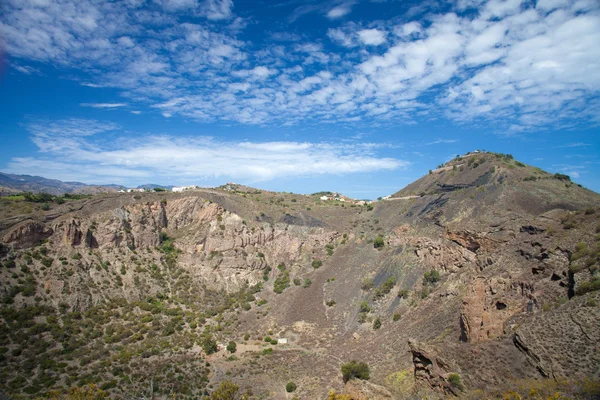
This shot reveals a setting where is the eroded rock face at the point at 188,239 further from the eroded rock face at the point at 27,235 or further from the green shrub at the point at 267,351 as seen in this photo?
the green shrub at the point at 267,351

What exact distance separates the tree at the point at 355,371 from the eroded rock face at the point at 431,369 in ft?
22.4

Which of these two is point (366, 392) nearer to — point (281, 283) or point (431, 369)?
point (431, 369)

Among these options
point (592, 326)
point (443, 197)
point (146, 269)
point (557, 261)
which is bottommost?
point (146, 269)

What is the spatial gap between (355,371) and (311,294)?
18.7 m

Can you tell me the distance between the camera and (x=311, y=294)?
44688 millimetres

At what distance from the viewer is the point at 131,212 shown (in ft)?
166

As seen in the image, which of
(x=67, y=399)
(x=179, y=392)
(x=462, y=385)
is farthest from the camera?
(x=179, y=392)

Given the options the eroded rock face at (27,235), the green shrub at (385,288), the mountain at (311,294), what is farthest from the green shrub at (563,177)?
the eroded rock face at (27,235)

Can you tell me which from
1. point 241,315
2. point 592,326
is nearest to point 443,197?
point 241,315

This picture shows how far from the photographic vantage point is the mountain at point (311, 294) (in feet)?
62.2

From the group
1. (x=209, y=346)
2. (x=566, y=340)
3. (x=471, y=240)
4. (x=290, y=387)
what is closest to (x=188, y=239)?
(x=209, y=346)

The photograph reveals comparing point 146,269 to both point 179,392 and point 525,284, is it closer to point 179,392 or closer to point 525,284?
point 179,392

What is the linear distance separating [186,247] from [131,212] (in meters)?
9.52

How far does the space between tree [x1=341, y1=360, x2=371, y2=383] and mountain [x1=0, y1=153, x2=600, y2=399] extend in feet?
0.36
